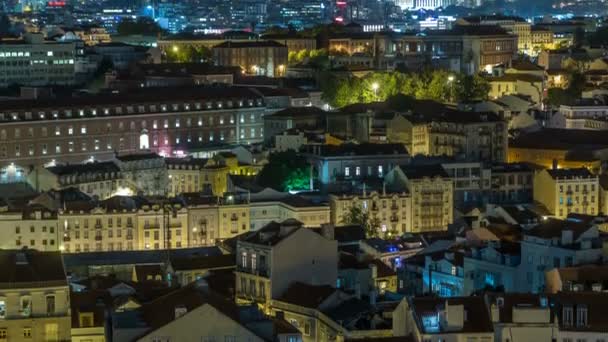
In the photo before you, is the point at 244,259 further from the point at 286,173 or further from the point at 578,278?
the point at 286,173

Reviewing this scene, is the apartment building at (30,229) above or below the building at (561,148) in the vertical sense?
above

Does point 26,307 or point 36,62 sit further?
point 36,62

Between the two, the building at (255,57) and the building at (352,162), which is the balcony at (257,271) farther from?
the building at (255,57)

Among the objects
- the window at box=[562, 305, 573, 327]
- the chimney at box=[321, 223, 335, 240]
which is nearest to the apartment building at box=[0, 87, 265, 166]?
the chimney at box=[321, 223, 335, 240]

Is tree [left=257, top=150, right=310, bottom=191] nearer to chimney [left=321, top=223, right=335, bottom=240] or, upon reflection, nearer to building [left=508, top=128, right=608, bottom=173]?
building [left=508, top=128, right=608, bottom=173]

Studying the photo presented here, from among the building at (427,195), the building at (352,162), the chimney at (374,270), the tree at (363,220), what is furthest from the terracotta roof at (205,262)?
the building at (352,162)

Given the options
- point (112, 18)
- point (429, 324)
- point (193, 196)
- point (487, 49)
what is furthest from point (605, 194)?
point (112, 18)

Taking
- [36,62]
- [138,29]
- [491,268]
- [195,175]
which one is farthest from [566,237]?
[138,29]
